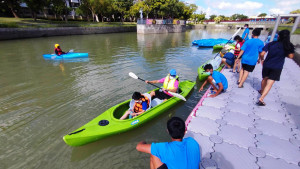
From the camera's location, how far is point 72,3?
48.8 meters

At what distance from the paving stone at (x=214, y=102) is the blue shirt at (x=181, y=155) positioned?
2.74 metres

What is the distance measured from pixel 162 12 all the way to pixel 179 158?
133 feet

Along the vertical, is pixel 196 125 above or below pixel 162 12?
below

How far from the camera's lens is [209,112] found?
4.26 m

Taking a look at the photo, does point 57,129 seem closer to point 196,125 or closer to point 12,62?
point 196,125

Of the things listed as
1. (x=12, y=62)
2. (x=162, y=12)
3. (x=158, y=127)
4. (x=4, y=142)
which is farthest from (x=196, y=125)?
(x=162, y=12)

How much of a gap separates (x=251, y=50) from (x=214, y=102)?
1925 millimetres

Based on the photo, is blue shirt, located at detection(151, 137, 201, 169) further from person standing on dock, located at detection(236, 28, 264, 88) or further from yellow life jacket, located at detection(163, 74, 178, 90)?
person standing on dock, located at detection(236, 28, 264, 88)

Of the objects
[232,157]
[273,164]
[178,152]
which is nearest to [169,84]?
[232,157]

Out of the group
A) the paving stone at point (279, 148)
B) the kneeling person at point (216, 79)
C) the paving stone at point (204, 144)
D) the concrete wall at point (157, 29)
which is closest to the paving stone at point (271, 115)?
the paving stone at point (279, 148)

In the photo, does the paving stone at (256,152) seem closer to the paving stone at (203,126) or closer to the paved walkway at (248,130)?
the paved walkway at (248,130)

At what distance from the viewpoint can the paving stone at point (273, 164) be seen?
8.74 feet

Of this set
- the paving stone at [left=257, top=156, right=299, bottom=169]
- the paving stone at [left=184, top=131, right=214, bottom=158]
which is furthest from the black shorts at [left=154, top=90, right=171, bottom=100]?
the paving stone at [left=257, top=156, right=299, bottom=169]

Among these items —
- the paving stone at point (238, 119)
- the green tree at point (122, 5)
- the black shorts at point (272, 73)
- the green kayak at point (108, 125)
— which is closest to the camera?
the paving stone at point (238, 119)
